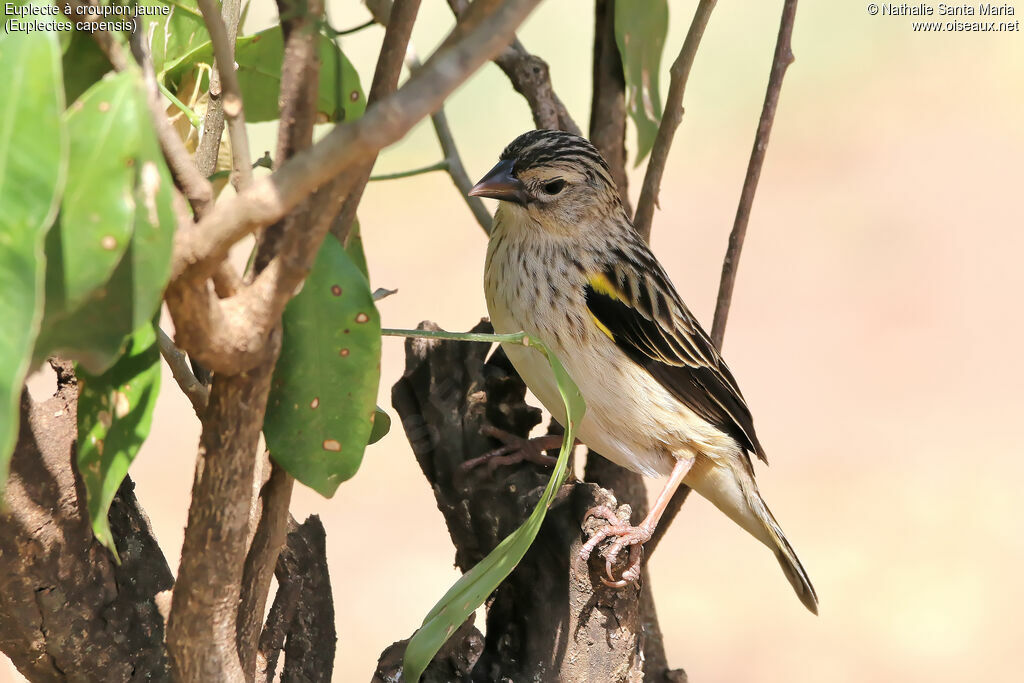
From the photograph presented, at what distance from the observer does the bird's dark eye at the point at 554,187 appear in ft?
11.6

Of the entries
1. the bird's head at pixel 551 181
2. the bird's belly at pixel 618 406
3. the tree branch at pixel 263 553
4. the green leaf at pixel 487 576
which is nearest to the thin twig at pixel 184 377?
the tree branch at pixel 263 553

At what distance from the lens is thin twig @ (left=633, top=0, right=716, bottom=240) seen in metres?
2.83

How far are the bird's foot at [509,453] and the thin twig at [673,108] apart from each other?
79cm

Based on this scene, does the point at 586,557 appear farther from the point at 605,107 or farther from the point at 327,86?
the point at 605,107

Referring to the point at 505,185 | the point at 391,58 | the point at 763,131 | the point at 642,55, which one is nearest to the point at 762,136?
the point at 763,131

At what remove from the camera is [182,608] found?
171 cm

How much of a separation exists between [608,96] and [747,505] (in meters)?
1.42

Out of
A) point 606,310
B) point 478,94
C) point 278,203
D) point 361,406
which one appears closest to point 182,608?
point 361,406

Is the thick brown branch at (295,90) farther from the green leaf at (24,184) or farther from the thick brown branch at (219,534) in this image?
the green leaf at (24,184)

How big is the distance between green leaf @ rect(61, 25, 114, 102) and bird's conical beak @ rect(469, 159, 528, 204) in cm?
170

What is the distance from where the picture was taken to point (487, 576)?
1798mm

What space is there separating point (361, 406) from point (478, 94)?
10496 millimetres

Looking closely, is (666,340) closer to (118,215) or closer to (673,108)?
(673,108)

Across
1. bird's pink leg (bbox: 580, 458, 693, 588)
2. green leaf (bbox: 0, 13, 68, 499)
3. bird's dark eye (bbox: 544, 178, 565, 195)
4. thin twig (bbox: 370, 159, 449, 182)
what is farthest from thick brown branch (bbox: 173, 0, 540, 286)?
bird's dark eye (bbox: 544, 178, 565, 195)
